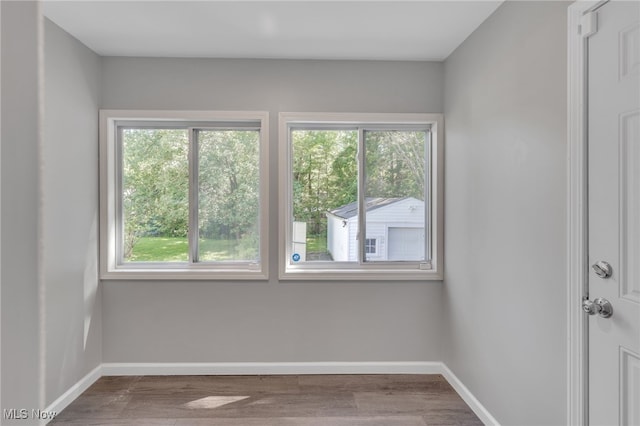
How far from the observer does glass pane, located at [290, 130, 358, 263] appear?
3.13m

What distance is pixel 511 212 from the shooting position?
2061 millimetres

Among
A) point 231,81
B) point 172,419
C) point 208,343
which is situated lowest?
point 172,419

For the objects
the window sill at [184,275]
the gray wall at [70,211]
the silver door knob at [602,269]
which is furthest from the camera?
the window sill at [184,275]

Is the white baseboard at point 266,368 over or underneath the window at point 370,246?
underneath

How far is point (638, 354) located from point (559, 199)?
2.12 feet

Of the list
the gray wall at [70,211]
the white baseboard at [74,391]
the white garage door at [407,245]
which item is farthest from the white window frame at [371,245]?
the white baseboard at [74,391]

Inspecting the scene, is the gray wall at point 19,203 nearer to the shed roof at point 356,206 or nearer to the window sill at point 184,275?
the window sill at point 184,275

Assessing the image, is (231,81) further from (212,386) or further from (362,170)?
(212,386)

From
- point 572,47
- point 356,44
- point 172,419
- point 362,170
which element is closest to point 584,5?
point 572,47

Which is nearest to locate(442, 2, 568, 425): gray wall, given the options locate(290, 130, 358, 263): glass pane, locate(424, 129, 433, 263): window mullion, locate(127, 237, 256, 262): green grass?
locate(424, 129, 433, 263): window mullion

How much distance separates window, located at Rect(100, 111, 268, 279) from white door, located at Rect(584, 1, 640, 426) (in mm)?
2196

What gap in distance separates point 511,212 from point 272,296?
180 cm

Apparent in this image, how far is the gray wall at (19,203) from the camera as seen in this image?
40 cm

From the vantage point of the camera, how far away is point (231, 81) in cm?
298
